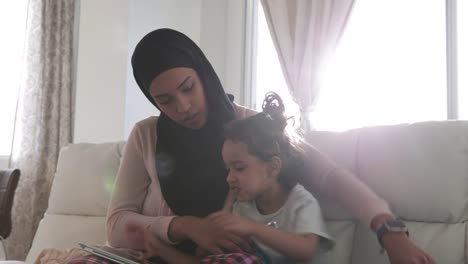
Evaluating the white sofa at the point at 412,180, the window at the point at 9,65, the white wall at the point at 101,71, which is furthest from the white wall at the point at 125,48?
the white sofa at the point at 412,180

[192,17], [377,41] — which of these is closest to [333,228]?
[377,41]

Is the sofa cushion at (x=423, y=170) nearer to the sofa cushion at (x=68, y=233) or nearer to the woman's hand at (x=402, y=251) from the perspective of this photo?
the woman's hand at (x=402, y=251)

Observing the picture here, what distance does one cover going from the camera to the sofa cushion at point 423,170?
1.31m

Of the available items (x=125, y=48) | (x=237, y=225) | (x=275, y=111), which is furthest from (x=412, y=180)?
(x=125, y=48)

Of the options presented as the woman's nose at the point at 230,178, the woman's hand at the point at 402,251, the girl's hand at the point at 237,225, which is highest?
the woman's nose at the point at 230,178

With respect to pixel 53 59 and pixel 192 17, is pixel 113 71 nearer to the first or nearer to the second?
pixel 53 59

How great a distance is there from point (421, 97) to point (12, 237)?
121 inches

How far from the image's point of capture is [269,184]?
4.39 feet

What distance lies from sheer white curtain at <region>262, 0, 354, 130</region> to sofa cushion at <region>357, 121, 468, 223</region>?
173 cm

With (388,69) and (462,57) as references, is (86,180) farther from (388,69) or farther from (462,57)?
(462,57)

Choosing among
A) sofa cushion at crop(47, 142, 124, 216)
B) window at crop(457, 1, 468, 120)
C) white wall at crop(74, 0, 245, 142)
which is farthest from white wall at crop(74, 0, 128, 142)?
window at crop(457, 1, 468, 120)

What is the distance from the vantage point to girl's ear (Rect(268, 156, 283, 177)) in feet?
4.35

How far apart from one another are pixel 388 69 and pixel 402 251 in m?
2.14

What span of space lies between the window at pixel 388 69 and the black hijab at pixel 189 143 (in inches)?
54.5
